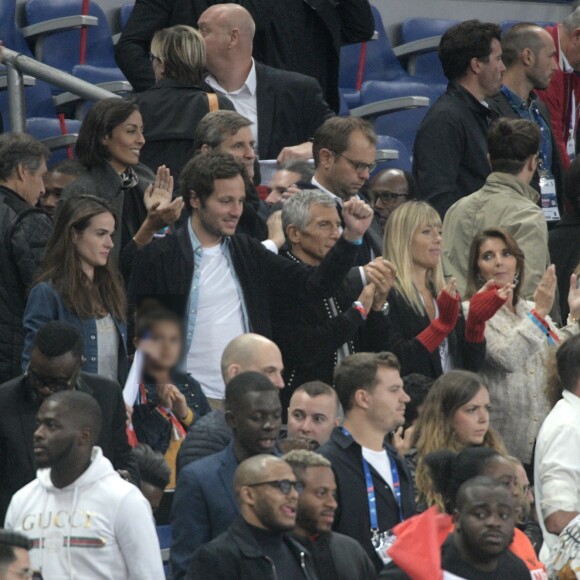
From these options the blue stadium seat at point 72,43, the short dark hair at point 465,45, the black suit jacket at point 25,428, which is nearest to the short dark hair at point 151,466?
the black suit jacket at point 25,428

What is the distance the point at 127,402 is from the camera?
6.59m

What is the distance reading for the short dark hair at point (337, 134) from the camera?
26.1 ft

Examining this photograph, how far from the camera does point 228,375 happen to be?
6332mm

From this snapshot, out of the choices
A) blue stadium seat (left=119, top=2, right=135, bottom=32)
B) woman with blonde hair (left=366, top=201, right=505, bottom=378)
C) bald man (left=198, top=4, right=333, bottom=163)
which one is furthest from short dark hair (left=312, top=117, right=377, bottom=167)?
blue stadium seat (left=119, top=2, right=135, bottom=32)

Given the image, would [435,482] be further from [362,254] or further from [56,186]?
[56,186]

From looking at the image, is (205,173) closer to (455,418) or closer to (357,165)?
(357,165)

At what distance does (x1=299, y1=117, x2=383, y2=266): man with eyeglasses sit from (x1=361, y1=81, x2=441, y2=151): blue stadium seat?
290 cm

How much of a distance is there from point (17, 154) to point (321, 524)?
2.59 m

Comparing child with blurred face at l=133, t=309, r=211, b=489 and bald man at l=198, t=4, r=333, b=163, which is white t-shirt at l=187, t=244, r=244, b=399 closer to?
child with blurred face at l=133, t=309, r=211, b=489

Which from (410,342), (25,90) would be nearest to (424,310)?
(410,342)

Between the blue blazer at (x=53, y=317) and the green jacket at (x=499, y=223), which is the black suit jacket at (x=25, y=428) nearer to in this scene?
the blue blazer at (x=53, y=317)

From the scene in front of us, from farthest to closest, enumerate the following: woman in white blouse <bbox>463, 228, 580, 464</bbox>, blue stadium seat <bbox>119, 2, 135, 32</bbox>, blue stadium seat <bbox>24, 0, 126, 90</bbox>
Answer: blue stadium seat <bbox>119, 2, 135, 32</bbox>, blue stadium seat <bbox>24, 0, 126, 90</bbox>, woman in white blouse <bbox>463, 228, 580, 464</bbox>

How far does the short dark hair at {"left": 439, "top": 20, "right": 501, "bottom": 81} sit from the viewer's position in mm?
9266

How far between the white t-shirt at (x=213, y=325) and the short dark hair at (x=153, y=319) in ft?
3.31
